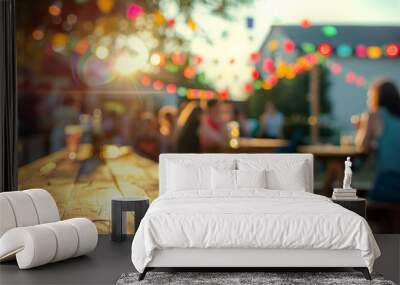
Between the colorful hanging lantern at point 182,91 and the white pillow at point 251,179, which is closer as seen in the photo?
the white pillow at point 251,179

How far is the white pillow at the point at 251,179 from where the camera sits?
261 inches

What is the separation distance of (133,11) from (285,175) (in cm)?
248

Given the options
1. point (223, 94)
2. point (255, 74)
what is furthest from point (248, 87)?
point (223, 94)

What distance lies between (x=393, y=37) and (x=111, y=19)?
10.1 feet

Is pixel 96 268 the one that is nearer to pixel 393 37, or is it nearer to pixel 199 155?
pixel 199 155

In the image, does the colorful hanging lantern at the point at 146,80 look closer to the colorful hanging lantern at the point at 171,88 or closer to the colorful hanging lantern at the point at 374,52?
the colorful hanging lantern at the point at 171,88

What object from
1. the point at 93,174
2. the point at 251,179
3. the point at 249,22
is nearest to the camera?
the point at 251,179

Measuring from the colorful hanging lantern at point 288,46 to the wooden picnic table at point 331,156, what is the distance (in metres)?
1.06

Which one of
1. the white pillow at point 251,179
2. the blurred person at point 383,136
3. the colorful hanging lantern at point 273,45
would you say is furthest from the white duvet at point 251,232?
the colorful hanging lantern at point 273,45

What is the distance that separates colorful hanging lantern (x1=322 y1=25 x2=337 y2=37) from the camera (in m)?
7.59

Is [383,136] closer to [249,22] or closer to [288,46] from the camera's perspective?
[288,46]

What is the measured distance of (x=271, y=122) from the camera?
7.66 metres

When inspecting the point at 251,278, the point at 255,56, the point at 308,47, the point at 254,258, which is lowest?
the point at 251,278

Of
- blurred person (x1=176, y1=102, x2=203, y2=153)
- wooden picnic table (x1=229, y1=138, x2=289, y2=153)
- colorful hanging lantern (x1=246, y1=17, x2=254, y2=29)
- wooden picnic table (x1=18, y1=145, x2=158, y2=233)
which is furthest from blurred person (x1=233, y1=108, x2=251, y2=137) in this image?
wooden picnic table (x1=18, y1=145, x2=158, y2=233)
